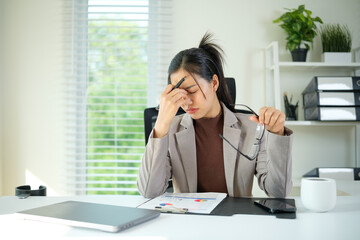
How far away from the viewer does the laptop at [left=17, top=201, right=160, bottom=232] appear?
792 mm

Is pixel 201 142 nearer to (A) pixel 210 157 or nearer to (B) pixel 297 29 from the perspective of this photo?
(A) pixel 210 157

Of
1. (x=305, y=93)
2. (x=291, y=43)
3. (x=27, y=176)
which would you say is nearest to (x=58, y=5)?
(x=27, y=176)

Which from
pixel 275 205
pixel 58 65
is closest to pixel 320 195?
pixel 275 205

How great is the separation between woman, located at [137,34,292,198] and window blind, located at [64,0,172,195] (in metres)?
1.11

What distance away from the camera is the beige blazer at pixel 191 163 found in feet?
4.10

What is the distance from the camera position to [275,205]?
3.21 ft

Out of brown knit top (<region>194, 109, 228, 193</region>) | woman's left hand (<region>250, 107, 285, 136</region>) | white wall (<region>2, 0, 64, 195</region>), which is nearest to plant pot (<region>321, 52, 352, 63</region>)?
brown knit top (<region>194, 109, 228, 193</region>)

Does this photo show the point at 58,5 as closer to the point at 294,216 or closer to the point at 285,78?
the point at 285,78

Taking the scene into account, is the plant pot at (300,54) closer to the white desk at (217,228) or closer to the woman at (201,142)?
the woman at (201,142)

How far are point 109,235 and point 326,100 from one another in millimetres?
1863

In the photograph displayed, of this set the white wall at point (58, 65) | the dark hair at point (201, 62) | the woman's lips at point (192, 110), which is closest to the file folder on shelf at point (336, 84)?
the white wall at point (58, 65)

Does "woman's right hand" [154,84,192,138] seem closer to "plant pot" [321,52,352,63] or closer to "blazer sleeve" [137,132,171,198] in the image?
"blazer sleeve" [137,132,171,198]

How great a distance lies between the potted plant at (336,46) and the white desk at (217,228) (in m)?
1.65

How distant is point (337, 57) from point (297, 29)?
1.13 ft
